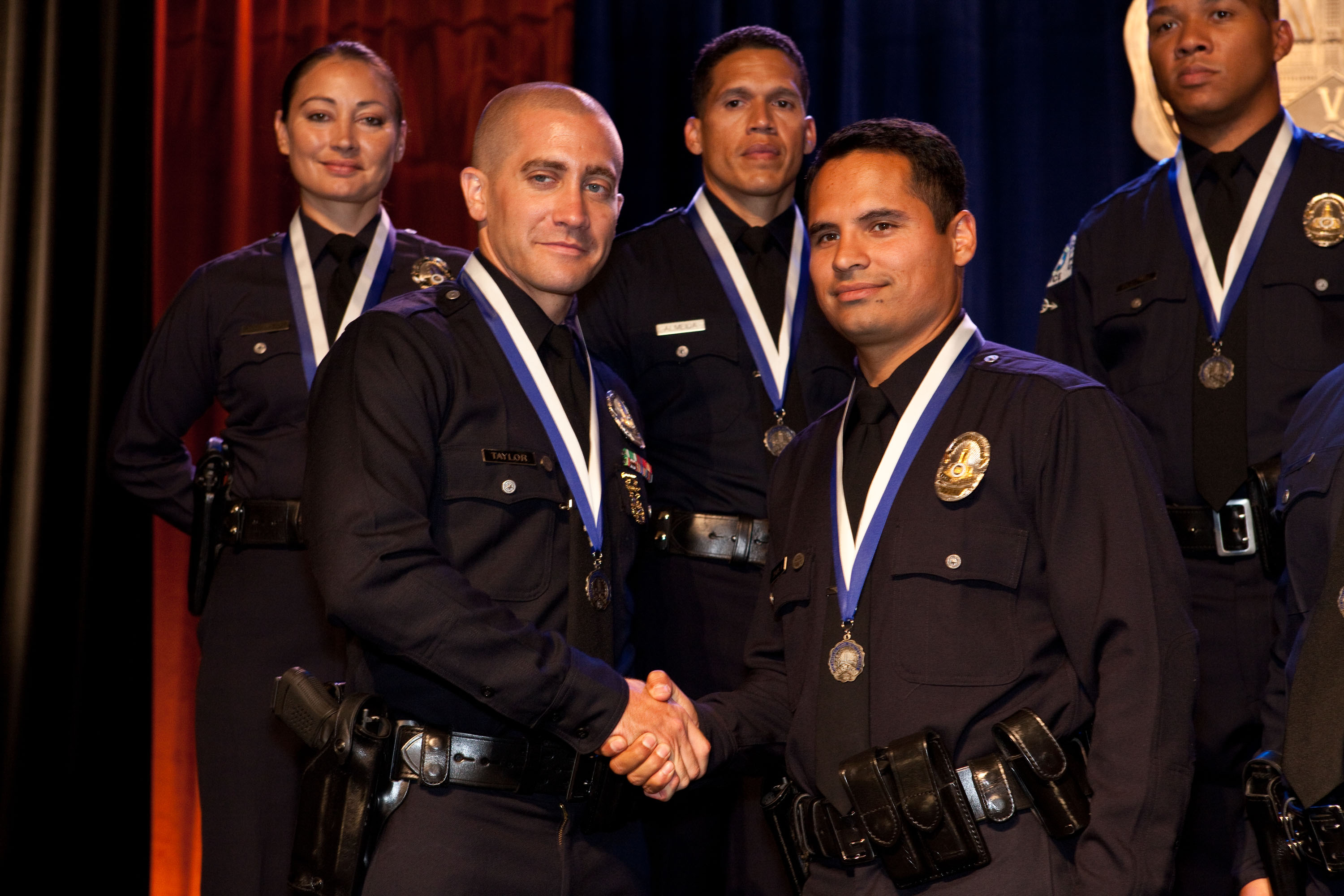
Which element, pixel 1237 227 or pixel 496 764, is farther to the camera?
pixel 1237 227

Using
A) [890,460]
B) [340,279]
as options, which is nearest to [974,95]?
[340,279]

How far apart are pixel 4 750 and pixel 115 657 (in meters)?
0.43

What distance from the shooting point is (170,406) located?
3744mm

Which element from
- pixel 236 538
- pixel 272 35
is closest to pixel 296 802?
pixel 236 538

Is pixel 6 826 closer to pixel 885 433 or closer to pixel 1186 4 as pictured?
pixel 885 433

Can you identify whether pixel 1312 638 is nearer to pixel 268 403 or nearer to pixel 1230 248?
pixel 1230 248

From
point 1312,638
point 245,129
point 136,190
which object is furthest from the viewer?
point 245,129

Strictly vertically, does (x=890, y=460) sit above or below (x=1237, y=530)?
above

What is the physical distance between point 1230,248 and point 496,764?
227 centimetres

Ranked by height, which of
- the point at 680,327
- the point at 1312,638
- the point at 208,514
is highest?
the point at 680,327

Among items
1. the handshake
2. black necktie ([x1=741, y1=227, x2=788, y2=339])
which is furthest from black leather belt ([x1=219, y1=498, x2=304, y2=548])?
black necktie ([x1=741, y1=227, x2=788, y2=339])

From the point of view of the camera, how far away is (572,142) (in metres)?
2.73

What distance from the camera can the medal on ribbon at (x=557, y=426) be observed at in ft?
8.37

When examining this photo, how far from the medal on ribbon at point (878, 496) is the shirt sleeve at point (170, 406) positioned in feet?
6.59
